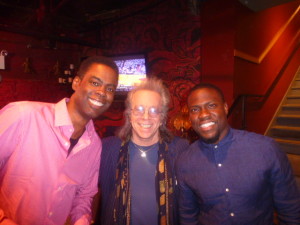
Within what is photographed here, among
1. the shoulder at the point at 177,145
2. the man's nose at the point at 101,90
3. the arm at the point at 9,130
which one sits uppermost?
the man's nose at the point at 101,90

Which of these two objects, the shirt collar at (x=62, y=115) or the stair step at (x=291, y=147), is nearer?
the shirt collar at (x=62, y=115)

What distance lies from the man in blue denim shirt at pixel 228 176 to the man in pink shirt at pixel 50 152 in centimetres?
77

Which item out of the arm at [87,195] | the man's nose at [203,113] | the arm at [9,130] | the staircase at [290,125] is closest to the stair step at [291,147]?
the staircase at [290,125]

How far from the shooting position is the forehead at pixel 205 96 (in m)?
1.63

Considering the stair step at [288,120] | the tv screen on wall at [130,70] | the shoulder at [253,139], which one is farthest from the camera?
the tv screen on wall at [130,70]

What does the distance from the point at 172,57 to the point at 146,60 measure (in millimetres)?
655

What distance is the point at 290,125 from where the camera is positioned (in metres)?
4.79

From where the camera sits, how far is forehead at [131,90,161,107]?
1.84m

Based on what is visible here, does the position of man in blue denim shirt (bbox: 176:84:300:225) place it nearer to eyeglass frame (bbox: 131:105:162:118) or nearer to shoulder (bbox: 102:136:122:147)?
eyeglass frame (bbox: 131:105:162:118)

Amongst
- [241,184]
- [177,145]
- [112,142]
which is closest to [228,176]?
[241,184]

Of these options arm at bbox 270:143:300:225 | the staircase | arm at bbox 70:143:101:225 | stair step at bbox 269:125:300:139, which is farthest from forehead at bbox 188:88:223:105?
stair step at bbox 269:125:300:139

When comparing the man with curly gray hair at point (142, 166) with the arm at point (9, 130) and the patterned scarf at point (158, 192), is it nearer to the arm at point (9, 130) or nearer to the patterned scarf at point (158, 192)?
the patterned scarf at point (158, 192)

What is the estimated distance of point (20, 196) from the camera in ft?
4.58

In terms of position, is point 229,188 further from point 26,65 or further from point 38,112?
point 26,65
